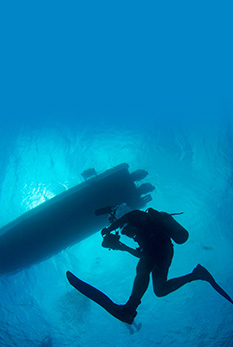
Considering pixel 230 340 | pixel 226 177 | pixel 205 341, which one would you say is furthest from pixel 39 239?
pixel 230 340

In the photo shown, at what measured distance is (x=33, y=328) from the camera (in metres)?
20.4

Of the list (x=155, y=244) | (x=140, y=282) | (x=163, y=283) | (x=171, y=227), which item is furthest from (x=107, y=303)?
(x=171, y=227)

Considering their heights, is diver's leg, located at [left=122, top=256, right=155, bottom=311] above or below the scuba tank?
below

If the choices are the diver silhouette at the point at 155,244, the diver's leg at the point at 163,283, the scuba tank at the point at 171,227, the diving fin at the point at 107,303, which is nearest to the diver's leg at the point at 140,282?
the diver silhouette at the point at 155,244

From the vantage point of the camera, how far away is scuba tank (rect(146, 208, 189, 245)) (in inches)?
189

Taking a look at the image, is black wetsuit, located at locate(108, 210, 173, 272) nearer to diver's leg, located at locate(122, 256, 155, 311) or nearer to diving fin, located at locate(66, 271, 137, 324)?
diver's leg, located at locate(122, 256, 155, 311)

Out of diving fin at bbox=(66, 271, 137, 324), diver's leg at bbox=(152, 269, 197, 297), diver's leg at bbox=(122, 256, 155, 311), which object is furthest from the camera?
diver's leg at bbox=(152, 269, 197, 297)

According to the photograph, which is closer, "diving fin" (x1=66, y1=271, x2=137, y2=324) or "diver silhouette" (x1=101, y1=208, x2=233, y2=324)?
"diving fin" (x1=66, y1=271, x2=137, y2=324)

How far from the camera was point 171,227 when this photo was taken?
4.86m

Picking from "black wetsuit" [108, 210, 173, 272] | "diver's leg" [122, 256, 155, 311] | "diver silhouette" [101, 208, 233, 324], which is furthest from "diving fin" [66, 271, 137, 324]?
"black wetsuit" [108, 210, 173, 272]

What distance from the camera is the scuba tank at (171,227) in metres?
4.80

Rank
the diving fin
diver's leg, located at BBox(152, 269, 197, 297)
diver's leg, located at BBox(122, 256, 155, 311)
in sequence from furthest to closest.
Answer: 1. diver's leg, located at BBox(152, 269, 197, 297)
2. diver's leg, located at BBox(122, 256, 155, 311)
3. the diving fin

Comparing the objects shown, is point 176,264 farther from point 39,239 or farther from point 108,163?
point 39,239

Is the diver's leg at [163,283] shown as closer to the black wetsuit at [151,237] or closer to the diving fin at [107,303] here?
the black wetsuit at [151,237]
